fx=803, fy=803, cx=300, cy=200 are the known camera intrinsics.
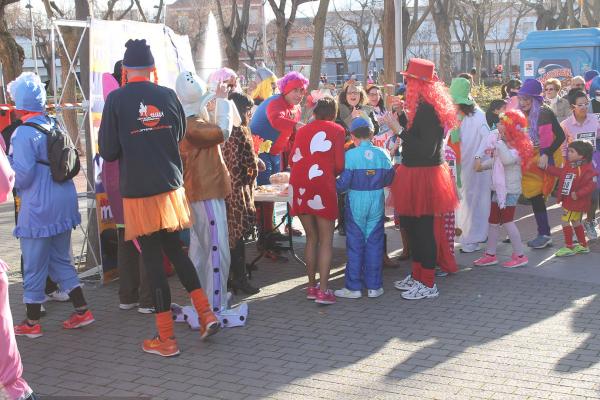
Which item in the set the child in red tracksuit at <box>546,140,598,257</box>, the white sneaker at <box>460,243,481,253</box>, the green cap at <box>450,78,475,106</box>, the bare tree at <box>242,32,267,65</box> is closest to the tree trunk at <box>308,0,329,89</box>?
the white sneaker at <box>460,243,481,253</box>

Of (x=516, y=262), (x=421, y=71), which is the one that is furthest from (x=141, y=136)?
(x=516, y=262)

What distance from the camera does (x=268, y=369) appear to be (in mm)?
5281

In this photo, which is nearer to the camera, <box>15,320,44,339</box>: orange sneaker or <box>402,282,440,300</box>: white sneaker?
<box>15,320,44,339</box>: orange sneaker

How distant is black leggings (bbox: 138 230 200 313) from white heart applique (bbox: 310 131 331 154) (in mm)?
1477

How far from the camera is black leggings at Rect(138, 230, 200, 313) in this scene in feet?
18.1

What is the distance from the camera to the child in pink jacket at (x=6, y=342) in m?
3.98

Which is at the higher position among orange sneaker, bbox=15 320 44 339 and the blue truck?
the blue truck

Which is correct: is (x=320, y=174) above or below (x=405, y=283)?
above

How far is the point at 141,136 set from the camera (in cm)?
532

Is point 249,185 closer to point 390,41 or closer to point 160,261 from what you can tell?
point 160,261

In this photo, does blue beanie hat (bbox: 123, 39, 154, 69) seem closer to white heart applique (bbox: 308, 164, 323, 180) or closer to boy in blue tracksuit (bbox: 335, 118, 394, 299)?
white heart applique (bbox: 308, 164, 323, 180)

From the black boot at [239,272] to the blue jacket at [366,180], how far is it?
1.05 m

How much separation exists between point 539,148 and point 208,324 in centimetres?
472

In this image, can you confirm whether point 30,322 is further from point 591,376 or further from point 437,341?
point 591,376
